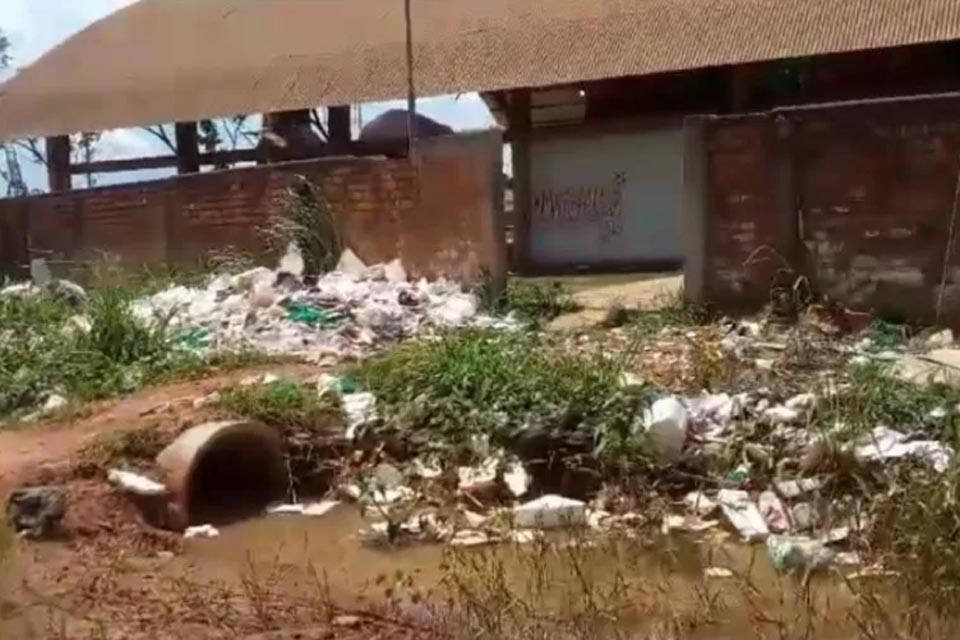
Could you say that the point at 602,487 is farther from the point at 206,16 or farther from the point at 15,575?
the point at 206,16

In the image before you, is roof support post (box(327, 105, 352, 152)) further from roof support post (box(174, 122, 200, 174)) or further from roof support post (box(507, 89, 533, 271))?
roof support post (box(507, 89, 533, 271))

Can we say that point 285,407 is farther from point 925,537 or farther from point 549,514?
point 925,537

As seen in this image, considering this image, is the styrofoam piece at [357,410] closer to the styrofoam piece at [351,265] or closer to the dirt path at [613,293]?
the dirt path at [613,293]

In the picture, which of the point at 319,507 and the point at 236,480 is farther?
the point at 236,480

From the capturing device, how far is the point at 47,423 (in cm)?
741

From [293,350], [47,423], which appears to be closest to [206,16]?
[293,350]

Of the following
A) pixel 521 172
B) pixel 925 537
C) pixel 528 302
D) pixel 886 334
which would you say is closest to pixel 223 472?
pixel 925 537

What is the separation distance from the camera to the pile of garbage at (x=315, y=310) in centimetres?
926

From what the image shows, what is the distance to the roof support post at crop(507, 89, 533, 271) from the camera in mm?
14969

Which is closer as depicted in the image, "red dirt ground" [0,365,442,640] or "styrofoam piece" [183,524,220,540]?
"red dirt ground" [0,365,442,640]

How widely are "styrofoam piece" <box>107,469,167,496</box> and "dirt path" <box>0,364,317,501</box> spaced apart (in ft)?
1.20

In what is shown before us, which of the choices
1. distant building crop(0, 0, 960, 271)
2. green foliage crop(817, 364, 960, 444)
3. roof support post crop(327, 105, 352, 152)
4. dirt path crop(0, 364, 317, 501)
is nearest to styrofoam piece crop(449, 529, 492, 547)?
green foliage crop(817, 364, 960, 444)

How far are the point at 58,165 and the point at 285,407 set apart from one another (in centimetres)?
1514

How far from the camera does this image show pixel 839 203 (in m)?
8.62
